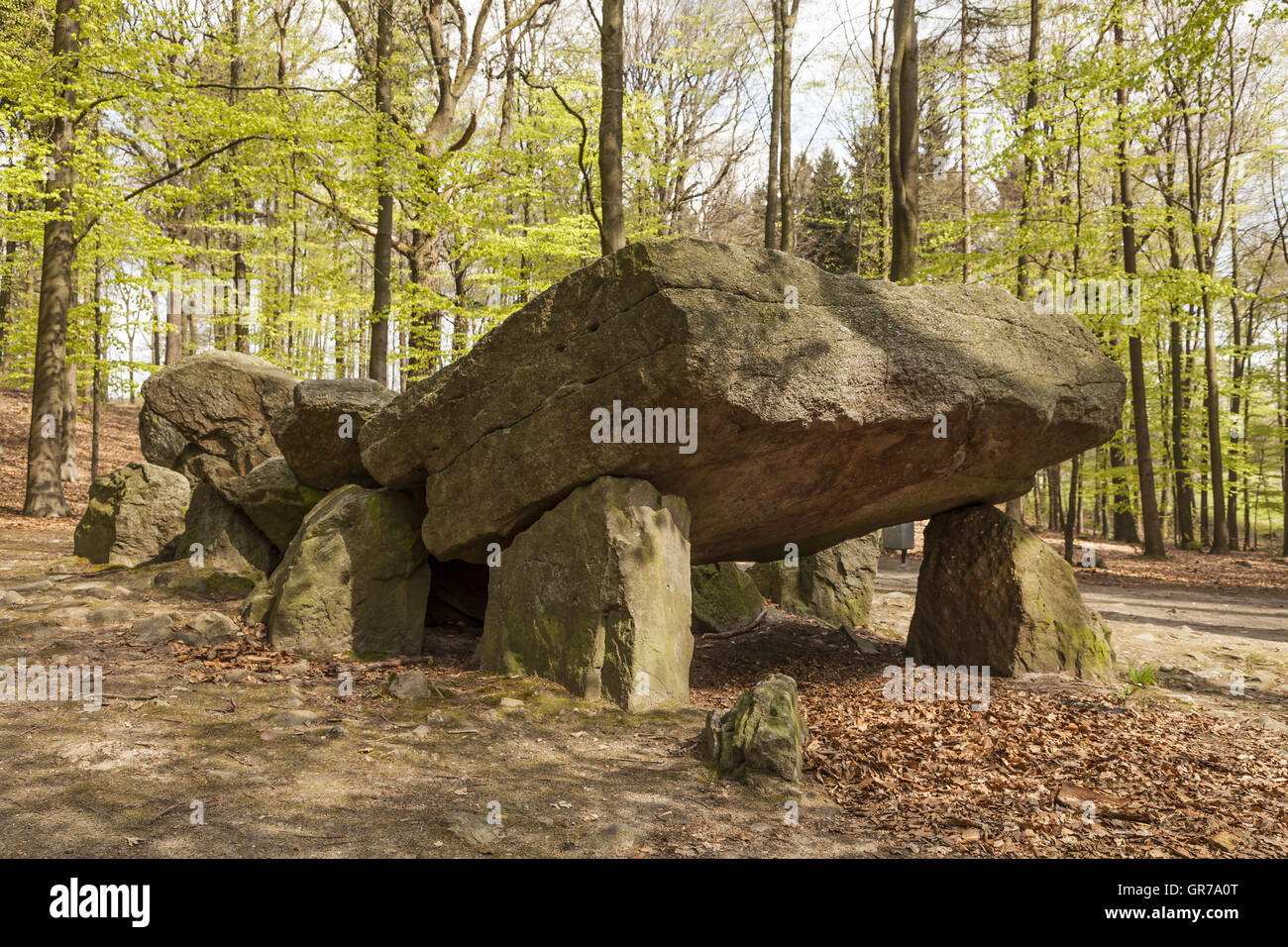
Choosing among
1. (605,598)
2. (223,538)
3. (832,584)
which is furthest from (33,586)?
(832,584)

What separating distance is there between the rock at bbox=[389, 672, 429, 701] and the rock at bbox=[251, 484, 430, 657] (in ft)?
3.73

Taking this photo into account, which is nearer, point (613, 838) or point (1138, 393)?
point (613, 838)

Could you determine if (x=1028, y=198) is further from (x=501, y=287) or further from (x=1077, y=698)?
(x=1077, y=698)

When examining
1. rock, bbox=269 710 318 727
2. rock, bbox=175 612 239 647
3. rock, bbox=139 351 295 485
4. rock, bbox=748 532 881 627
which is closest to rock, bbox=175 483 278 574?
rock, bbox=139 351 295 485

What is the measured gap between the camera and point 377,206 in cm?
1324

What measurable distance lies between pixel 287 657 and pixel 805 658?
4.34 meters

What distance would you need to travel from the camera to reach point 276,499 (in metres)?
8.45

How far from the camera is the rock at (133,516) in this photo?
916cm

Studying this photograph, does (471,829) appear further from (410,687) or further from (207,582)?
(207,582)

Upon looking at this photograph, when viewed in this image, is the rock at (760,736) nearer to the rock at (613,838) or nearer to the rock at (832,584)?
the rock at (613,838)

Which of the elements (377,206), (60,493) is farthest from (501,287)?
(60,493)

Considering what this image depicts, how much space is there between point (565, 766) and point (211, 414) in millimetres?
7840

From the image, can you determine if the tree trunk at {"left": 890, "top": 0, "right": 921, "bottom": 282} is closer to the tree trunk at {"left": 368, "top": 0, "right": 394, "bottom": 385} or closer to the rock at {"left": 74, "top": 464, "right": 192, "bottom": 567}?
the tree trunk at {"left": 368, "top": 0, "right": 394, "bottom": 385}

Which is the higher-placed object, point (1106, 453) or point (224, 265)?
point (224, 265)
